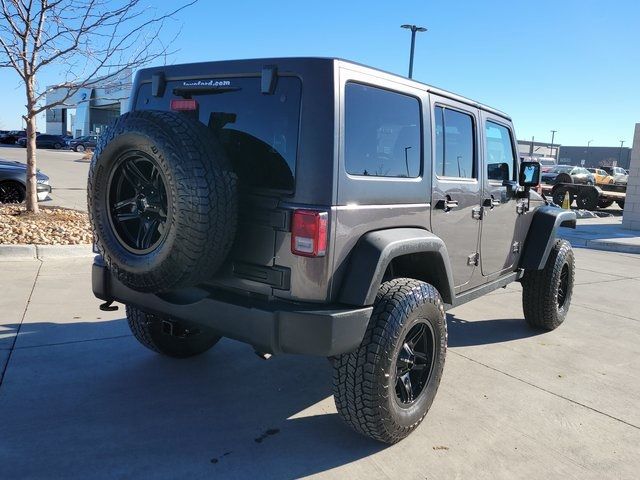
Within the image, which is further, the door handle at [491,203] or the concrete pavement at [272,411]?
the door handle at [491,203]

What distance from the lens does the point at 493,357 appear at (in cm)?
455

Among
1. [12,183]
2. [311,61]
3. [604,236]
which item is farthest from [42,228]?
[604,236]

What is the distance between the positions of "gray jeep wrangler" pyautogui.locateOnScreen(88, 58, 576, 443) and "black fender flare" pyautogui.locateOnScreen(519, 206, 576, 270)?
70.9 inches

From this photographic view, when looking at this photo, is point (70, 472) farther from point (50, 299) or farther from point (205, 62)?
point (50, 299)

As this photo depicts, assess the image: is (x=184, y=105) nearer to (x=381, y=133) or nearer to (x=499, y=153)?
(x=381, y=133)

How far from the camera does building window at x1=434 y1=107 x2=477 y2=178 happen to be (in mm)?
3512

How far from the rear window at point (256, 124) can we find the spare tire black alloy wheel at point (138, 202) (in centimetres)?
43

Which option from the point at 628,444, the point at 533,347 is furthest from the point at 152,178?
the point at 533,347

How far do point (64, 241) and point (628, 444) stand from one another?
6.89 metres

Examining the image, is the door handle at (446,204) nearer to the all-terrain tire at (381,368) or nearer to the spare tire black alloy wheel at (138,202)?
the all-terrain tire at (381,368)

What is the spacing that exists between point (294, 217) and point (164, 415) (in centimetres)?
156

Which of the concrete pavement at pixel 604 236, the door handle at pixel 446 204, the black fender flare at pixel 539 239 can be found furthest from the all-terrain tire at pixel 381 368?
the concrete pavement at pixel 604 236

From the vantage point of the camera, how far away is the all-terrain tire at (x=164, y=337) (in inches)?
153

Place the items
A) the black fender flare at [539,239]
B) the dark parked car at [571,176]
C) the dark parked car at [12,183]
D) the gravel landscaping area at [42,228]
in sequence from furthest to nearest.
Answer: the dark parked car at [571,176]
the dark parked car at [12,183]
the gravel landscaping area at [42,228]
the black fender flare at [539,239]
